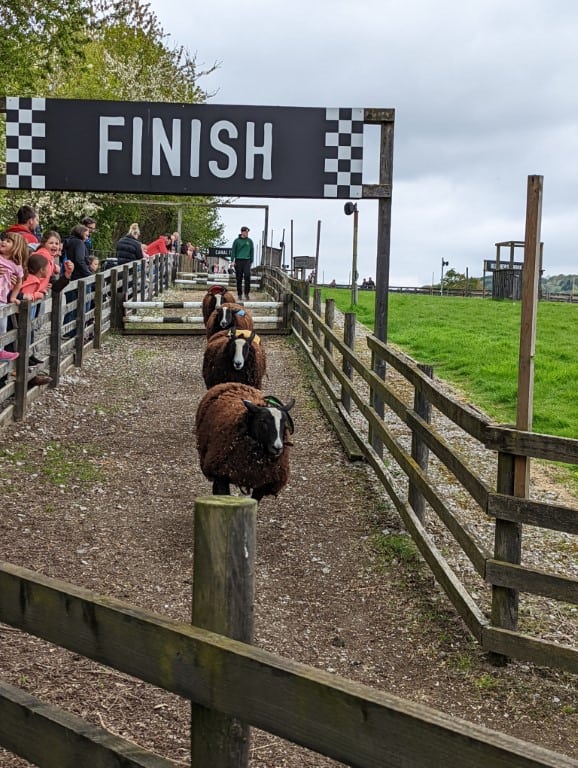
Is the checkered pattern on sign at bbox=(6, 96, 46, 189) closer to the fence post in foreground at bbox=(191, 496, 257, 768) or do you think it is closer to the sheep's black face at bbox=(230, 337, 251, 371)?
the sheep's black face at bbox=(230, 337, 251, 371)

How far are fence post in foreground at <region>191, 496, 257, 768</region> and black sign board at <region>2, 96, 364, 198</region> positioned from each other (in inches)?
276

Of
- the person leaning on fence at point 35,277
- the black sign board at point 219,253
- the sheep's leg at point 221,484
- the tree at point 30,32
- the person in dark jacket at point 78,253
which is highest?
the tree at point 30,32

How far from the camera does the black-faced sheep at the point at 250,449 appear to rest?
22.6 ft

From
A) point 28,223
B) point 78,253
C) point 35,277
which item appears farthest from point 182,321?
point 35,277

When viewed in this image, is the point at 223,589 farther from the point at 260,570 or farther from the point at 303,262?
the point at 303,262

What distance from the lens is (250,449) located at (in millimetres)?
6973

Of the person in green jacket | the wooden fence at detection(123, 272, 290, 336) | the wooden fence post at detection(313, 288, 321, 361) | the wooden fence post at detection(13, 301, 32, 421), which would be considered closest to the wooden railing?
the wooden fence post at detection(13, 301, 32, 421)

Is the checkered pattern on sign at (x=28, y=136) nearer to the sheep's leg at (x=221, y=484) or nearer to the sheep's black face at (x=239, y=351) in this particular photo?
the sheep's black face at (x=239, y=351)

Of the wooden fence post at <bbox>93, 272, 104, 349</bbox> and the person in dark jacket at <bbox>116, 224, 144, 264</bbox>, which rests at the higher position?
the person in dark jacket at <bbox>116, 224, 144, 264</bbox>

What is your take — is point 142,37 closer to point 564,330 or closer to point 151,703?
point 564,330

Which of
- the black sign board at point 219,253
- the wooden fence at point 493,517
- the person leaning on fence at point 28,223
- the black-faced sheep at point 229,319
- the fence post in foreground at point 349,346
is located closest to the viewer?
the wooden fence at point 493,517

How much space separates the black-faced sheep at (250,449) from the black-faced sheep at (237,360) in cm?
334

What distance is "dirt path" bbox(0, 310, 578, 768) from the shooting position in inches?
173

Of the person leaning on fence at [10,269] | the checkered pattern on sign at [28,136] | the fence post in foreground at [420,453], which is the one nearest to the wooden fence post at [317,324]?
the person leaning on fence at [10,269]
